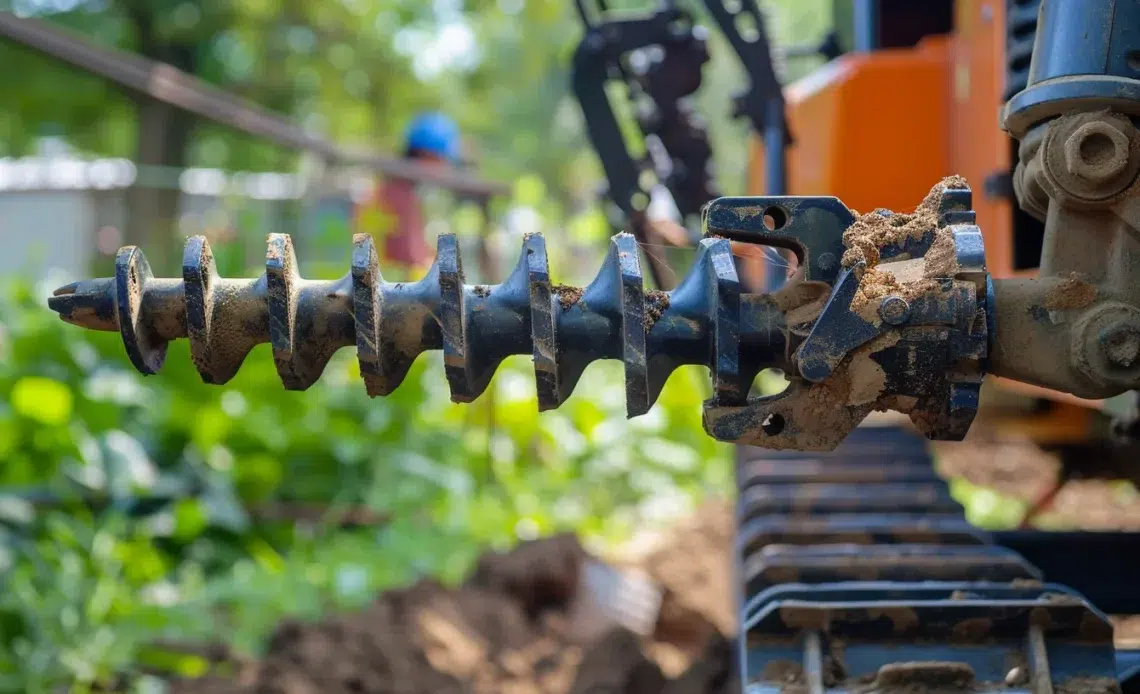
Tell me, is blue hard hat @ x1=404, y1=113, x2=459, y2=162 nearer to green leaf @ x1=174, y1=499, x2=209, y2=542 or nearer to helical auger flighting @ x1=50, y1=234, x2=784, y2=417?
green leaf @ x1=174, y1=499, x2=209, y2=542

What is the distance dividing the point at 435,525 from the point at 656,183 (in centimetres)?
244

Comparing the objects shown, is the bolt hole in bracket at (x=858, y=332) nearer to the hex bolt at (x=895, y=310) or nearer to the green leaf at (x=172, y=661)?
the hex bolt at (x=895, y=310)

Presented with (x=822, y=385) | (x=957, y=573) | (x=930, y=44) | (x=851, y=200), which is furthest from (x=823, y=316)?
(x=930, y=44)

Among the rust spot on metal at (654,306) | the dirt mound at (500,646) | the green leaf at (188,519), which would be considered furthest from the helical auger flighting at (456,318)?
the green leaf at (188,519)

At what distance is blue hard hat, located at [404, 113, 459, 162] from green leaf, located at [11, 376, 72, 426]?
817cm

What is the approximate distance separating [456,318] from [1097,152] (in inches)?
33.0

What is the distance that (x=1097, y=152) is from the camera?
1655mm

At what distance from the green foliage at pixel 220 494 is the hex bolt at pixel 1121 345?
11.7ft

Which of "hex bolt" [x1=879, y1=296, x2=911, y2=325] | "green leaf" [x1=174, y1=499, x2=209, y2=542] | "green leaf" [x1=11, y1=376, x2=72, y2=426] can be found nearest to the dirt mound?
"green leaf" [x1=174, y1=499, x2=209, y2=542]

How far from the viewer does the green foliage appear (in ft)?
15.7

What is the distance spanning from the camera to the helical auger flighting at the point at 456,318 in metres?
1.66

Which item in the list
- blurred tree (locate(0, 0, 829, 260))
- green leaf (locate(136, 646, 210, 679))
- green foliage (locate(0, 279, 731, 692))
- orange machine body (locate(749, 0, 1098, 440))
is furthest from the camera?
blurred tree (locate(0, 0, 829, 260))

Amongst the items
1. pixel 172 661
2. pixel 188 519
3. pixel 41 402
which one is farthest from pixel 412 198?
pixel 172 661

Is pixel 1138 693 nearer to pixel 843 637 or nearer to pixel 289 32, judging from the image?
pixel 843 637
